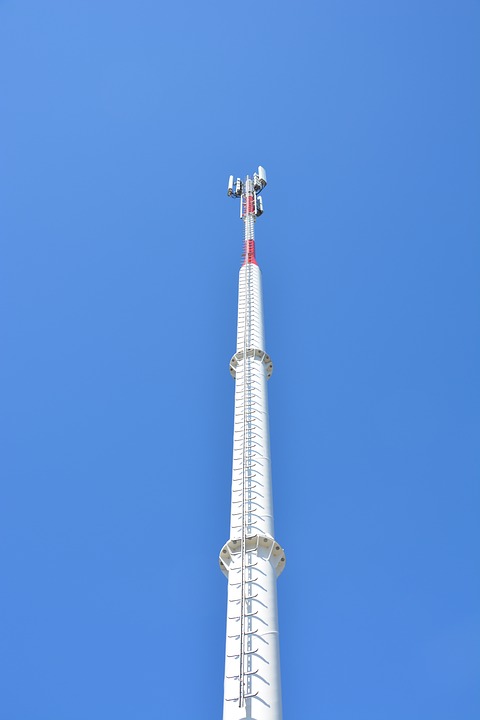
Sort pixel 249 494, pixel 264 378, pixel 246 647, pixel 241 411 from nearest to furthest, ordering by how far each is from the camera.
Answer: pixel 246 647 < pixel 249 494 < pixel 241 411 < pixel 264 378

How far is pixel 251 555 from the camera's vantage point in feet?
51.9

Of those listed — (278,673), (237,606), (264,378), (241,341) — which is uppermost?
(241,341)

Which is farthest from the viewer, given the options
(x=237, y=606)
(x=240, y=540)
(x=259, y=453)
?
(x=259, y=453)

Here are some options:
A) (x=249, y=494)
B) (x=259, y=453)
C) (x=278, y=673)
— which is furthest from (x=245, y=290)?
(x=278, y=673)

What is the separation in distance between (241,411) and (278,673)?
844cm

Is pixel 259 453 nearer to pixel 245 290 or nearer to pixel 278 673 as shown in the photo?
pixel 278 673

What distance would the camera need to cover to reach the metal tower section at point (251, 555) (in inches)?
516

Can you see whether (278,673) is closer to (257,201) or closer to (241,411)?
(241,411)

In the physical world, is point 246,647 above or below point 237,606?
below

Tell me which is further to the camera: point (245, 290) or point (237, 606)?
point (245, 290)

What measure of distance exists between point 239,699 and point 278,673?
116 cm

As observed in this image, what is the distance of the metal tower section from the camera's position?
13.1 m

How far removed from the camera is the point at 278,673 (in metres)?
13.6

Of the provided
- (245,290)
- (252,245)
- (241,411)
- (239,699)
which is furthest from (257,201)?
(239,699)
